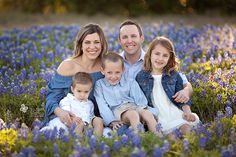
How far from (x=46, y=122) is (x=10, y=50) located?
3.98 meters

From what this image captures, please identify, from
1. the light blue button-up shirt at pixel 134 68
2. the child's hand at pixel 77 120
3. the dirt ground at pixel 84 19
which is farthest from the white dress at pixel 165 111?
the dirt ground at pixel 84 19

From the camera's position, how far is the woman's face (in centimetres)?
674

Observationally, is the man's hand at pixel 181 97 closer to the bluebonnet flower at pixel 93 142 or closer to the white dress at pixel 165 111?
the white dress at pixel 165 111

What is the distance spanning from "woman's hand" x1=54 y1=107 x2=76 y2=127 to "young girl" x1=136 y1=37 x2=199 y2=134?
96 cm

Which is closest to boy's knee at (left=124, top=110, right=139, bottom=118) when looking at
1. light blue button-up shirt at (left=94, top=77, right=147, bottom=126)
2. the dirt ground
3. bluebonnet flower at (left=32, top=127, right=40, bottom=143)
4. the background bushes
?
light blue button-up shirt at (left=94, top=77, right=147, bottom=126)

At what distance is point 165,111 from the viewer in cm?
647

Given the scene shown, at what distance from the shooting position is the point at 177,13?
1991 centimetres

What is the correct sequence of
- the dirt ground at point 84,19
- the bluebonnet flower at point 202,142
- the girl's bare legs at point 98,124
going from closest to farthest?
the bluebonnet flower at point 202,142 → the girl's bare legs at point 98,124 → the dirt ground at point 84,19

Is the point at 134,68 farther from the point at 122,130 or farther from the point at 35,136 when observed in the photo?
the point at 35,136

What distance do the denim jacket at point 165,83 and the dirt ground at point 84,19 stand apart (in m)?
10.2

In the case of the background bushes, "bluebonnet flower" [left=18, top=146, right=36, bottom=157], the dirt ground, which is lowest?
"bluebonnet flower" [left=18, top=146, right=36, bottom=157]

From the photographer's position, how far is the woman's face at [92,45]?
6738 mm

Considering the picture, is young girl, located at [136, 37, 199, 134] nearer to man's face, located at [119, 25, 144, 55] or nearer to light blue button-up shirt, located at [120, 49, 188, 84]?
light blue button-up shirt, located at [120, 49, 188, 84]

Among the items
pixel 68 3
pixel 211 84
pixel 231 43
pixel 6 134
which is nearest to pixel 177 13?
pixel 68 3
